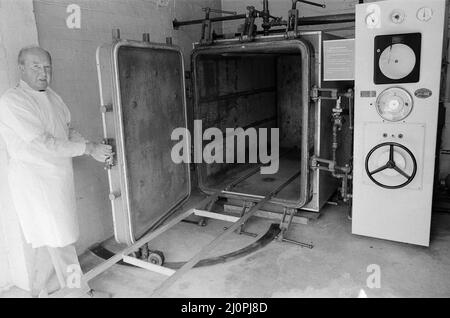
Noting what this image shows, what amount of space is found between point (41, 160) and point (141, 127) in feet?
2.50

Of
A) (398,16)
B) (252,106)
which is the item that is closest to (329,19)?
(398,16)

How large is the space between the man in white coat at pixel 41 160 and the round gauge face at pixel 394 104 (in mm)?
2080

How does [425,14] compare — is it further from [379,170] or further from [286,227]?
[286,227]

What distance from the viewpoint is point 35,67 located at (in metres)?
2.29

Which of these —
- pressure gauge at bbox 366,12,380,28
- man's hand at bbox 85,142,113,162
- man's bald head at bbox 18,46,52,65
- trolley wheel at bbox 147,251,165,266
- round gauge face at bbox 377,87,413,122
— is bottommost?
trolley wheel at bbox 147,251,165,266

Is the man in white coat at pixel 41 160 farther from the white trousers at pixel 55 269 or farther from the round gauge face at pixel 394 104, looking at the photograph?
the round gauge face at pixel 394 104

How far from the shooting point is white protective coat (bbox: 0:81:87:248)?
7.30 ft

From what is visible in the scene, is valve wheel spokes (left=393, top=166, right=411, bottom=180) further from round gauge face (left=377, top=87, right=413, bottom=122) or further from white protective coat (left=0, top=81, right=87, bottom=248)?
white protective coat (left=0, top=81, right=87, bottom=248)

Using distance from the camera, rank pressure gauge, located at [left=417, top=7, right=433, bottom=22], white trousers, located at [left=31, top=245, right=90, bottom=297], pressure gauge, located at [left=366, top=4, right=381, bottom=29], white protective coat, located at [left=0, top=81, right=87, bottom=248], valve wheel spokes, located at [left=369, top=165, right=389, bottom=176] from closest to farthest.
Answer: white protective coat, located at [left=0, top=81, right=87, bottom=248]
white trousers, located at [left=31, top=245, right=90, bottom=297]
pressure gauge, located at [left=417, top=7, right=433, bottom=22]
pressure gauge, located at [left=366, top=4, right=381, bottom=29]
valve wheel spokes, located at [left=369, top=165, right=389, bottom=176]

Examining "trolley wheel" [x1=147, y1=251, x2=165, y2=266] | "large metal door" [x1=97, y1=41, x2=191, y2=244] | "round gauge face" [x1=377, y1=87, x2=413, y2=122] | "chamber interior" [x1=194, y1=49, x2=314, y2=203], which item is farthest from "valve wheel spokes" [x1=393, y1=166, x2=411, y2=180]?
"trolley wheel" [x1=147, y1=251, x2=165, y2=266]

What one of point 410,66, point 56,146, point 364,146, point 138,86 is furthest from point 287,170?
point 56,146

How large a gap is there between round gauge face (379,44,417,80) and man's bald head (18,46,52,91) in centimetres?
237

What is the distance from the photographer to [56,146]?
7.60 ft
